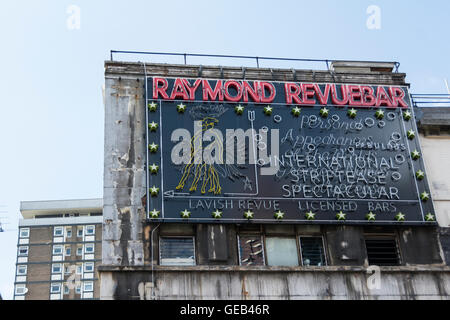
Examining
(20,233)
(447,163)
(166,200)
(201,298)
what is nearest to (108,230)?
(166,200)

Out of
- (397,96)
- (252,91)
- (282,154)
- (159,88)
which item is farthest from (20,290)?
(397,96)

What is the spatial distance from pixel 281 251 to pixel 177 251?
11.9ft

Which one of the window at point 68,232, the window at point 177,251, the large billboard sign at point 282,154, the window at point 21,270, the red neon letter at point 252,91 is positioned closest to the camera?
the window at point 177,251

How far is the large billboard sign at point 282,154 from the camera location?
24.1 metres

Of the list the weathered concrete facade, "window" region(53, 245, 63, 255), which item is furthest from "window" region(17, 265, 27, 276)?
the weathered concrete facade

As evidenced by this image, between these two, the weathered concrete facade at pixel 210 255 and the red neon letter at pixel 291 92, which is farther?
the red neon letter at pixel 291 92

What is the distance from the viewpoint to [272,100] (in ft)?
86.6

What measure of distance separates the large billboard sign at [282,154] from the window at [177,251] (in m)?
0.80

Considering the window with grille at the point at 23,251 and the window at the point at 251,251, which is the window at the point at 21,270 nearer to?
the window with grille at the point at 23,251

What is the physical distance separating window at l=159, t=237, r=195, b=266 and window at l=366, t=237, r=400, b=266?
6.21 meters

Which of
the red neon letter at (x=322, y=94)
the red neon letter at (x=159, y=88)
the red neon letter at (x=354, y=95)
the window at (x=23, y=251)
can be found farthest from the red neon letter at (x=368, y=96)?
the window at (x=23, y=251)

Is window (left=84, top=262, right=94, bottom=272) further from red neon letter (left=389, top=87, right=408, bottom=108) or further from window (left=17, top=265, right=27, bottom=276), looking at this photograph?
red neon letter (left=389, top=87, right=408, bottom=108)

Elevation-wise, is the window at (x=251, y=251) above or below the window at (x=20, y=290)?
below

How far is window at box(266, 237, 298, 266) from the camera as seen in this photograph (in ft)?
78.5
